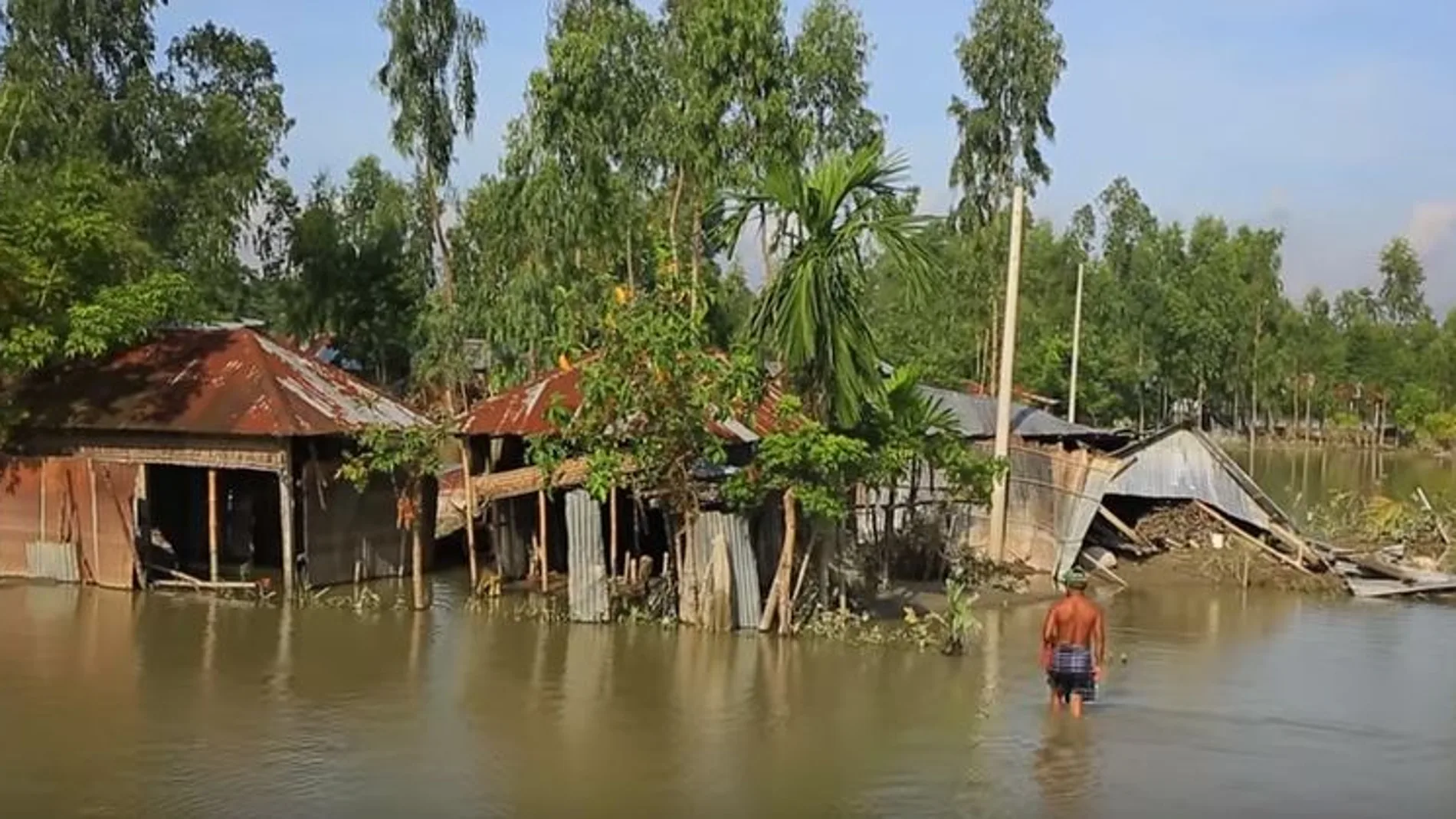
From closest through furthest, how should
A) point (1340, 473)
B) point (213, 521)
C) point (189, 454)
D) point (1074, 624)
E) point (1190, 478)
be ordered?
1. point (1074, 624)
2. point (213, 521)
3. point (189, 454)
4. point (1190, 478)
5. point (1340, 473)

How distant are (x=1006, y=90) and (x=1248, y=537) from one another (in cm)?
1351

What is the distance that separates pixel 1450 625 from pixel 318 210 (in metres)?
28.1

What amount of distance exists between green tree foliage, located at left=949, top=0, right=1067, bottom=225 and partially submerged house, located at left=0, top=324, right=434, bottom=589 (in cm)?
1767

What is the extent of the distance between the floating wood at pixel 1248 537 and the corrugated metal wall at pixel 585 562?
38.6 feet

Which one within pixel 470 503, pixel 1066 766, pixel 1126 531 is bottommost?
pixel 1066 766

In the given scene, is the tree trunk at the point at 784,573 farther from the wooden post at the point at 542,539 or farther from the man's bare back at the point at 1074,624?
the man's bare back at the point at 1074,624

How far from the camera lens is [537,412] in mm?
20234

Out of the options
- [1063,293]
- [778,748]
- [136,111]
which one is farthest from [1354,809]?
Answer: [1063,293]

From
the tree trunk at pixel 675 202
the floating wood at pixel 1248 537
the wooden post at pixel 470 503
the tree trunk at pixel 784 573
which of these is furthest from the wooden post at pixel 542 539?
the floating wood at pixel 1248 537

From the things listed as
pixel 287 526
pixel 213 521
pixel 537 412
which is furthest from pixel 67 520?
pixel 537 412

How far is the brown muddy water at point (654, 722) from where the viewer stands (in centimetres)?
1097

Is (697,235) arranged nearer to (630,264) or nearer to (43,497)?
(630,264)

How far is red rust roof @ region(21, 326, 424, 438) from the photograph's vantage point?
65.2 feet

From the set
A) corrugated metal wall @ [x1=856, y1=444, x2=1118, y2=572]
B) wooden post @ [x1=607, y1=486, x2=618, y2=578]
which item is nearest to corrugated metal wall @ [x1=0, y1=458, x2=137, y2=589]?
wooden post @ [x1=607, y1=486, x2=618, y2=578]
